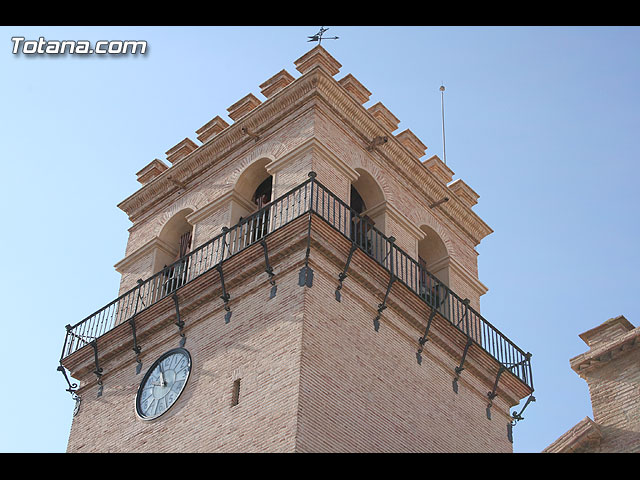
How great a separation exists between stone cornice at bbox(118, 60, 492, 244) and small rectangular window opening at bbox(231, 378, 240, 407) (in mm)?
5684

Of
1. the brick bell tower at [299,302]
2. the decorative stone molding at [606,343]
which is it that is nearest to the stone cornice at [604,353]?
the decorative stone molding at [606,343]

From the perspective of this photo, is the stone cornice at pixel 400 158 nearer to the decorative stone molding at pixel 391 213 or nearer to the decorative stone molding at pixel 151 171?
the decorative stone molding at pixel 391 213

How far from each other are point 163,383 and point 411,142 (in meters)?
7.64

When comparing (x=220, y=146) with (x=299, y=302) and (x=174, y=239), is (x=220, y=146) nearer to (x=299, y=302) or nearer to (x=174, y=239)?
(x=174, y=239)

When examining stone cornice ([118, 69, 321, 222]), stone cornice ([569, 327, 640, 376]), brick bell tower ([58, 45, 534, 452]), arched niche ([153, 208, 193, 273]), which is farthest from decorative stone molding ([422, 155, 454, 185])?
arched niche ([153, 208, 193, 273])

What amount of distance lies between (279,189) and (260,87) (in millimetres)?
3495

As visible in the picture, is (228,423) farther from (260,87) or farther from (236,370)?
(260,87)

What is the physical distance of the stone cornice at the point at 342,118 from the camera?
19938 mm

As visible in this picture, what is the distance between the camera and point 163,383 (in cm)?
1791

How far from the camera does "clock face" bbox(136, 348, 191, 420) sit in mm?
17547

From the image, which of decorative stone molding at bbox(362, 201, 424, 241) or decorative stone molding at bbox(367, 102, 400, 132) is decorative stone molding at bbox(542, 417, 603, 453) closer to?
decorative stone molding at bbox(362, 201, 424, 241)

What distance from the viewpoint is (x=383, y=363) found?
1739cm

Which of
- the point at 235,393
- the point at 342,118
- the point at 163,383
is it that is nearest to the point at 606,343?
the point at 342,118
